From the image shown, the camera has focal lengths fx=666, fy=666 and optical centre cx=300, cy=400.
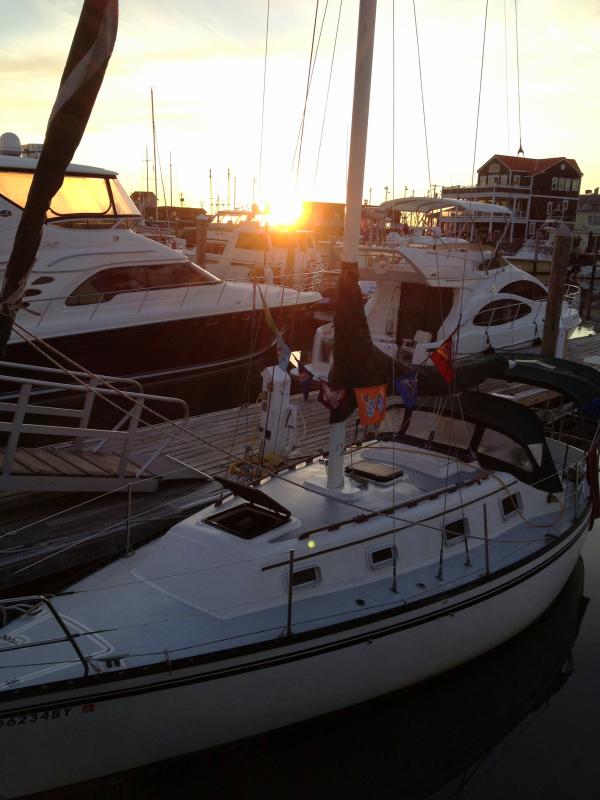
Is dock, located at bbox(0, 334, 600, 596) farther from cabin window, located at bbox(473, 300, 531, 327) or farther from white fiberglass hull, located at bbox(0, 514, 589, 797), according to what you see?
cabin window, located at bbox(473, 300, 531, 327)

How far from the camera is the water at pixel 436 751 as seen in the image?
18.6 feet

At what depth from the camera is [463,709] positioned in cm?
666

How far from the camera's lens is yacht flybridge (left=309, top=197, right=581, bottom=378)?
13844mm

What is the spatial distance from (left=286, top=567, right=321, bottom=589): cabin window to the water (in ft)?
4.11

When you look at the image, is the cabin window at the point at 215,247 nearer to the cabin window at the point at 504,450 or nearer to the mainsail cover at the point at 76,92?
the cabin window at the point at 504,450

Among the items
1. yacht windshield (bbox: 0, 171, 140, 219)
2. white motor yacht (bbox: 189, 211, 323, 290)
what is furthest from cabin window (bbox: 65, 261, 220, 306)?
white motor yacht (bbox: 189, 211, 323, 290)

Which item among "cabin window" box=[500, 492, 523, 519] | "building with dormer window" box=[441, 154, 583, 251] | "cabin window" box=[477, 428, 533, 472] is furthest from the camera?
"building with dormer window" box=[441, 154, 583, 251]

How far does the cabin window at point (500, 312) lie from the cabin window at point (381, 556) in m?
9.57

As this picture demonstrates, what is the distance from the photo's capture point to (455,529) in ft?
22.6

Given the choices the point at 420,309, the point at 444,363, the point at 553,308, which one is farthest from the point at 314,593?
the point at 553,308

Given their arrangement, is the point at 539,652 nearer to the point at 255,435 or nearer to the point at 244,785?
the point at 244,785

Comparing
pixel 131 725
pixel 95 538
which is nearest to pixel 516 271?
pixel 95 538

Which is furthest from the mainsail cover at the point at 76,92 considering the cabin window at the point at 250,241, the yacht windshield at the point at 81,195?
the cabin window at the point at 250,241

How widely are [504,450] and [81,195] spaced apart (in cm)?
987
